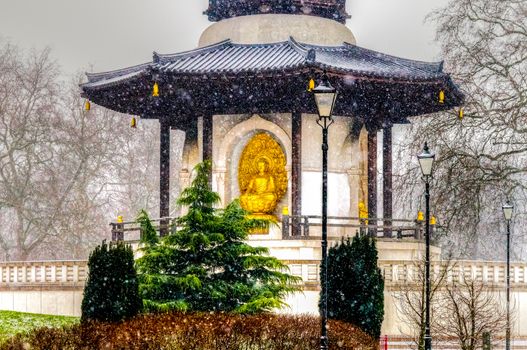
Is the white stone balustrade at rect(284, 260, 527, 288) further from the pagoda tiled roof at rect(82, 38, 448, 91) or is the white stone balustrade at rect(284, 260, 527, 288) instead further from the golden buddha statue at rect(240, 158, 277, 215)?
the pagoda tiled roof at rect(82, 38, 448, 91)

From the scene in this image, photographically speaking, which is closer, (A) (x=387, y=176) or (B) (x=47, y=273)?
(B) (x=47, y=273)

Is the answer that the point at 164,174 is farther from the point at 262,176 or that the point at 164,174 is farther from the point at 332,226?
the point at 332,226

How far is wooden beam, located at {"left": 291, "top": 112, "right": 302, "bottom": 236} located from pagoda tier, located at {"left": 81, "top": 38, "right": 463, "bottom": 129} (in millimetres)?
438

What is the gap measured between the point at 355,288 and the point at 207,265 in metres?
3.14

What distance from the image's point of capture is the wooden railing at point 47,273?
115 feet

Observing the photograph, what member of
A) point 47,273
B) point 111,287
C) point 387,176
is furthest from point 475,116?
point 111,287

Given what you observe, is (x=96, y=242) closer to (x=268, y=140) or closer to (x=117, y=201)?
(x=117, y=201)

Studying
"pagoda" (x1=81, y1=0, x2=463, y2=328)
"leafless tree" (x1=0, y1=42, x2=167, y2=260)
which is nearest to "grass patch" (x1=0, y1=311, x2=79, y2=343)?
"pagoda" (x1=81, y1=0, x2=463, y2=328)

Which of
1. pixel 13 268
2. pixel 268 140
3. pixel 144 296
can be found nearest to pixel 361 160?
pixel 268 140

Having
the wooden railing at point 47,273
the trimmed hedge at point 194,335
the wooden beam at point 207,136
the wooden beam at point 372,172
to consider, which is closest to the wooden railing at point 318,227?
the wooden beam at point 372,172

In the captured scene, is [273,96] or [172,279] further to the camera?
[273,96]

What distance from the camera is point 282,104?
3503 centimetres

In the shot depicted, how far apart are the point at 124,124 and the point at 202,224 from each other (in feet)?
116

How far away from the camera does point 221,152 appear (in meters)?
35.7
